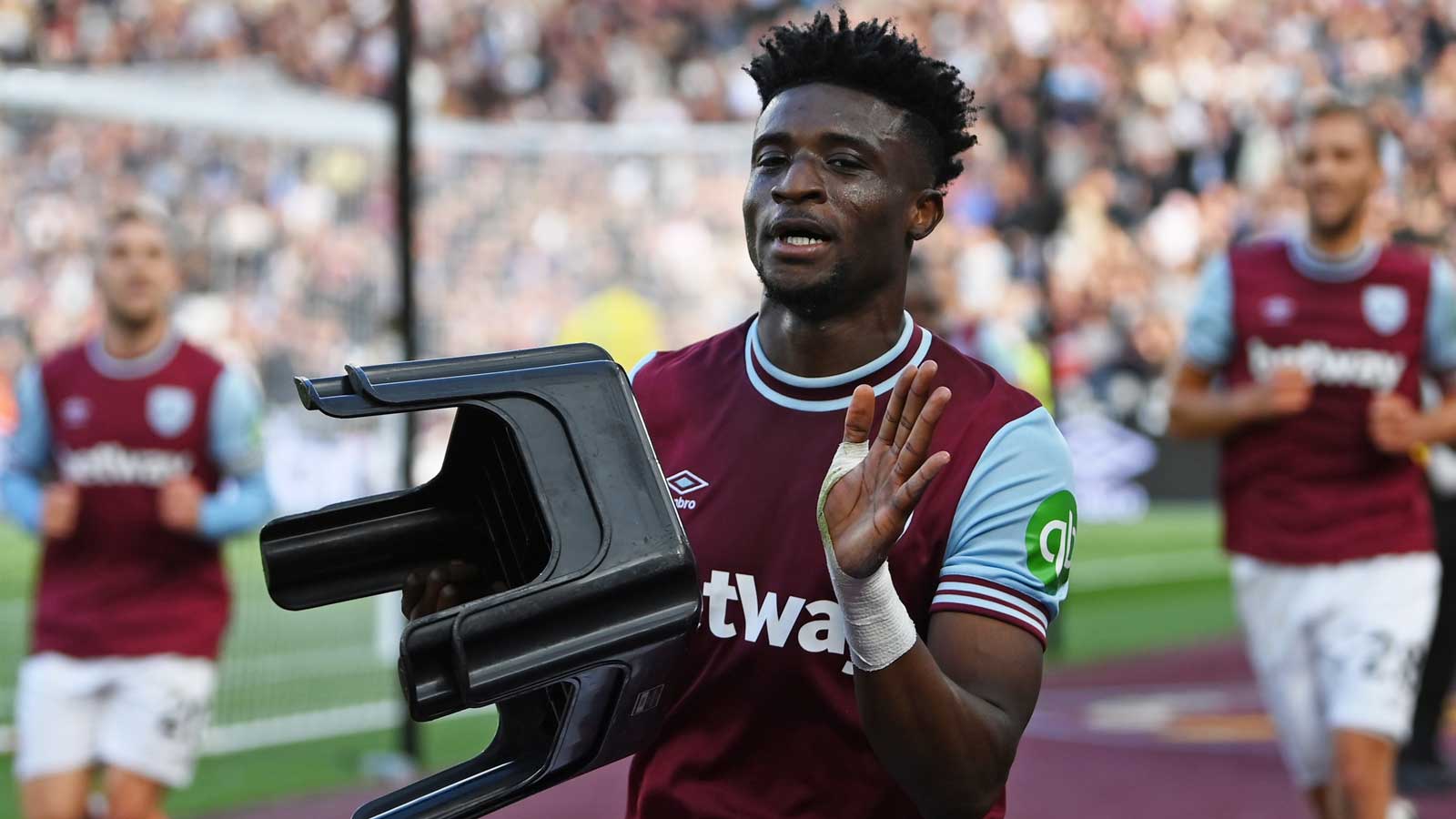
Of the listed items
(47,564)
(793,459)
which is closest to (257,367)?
(47,564)

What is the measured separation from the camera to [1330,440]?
5.87 m

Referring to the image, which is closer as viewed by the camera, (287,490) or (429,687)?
(429,687)

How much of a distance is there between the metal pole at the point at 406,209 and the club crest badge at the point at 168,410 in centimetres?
234

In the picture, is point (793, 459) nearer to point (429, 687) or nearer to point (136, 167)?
point (429, 687)

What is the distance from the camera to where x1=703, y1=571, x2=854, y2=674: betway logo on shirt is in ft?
9.12

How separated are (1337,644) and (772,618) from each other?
340cm

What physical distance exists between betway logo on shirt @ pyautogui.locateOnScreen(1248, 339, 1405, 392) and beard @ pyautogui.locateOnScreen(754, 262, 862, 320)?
3407 mm

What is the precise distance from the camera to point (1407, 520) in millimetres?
5789

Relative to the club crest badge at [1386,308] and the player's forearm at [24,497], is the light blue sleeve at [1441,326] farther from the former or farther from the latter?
the player's forearm at [24,497]

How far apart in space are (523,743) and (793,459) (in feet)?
2.00

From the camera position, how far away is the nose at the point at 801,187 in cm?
280

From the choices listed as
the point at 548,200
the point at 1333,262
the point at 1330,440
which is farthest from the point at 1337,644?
the point at 548,200

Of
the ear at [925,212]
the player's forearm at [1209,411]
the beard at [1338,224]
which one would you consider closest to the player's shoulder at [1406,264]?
the beard at [1338,224]

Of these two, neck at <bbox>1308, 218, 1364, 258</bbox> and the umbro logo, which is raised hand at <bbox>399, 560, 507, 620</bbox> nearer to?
the umbro logo
